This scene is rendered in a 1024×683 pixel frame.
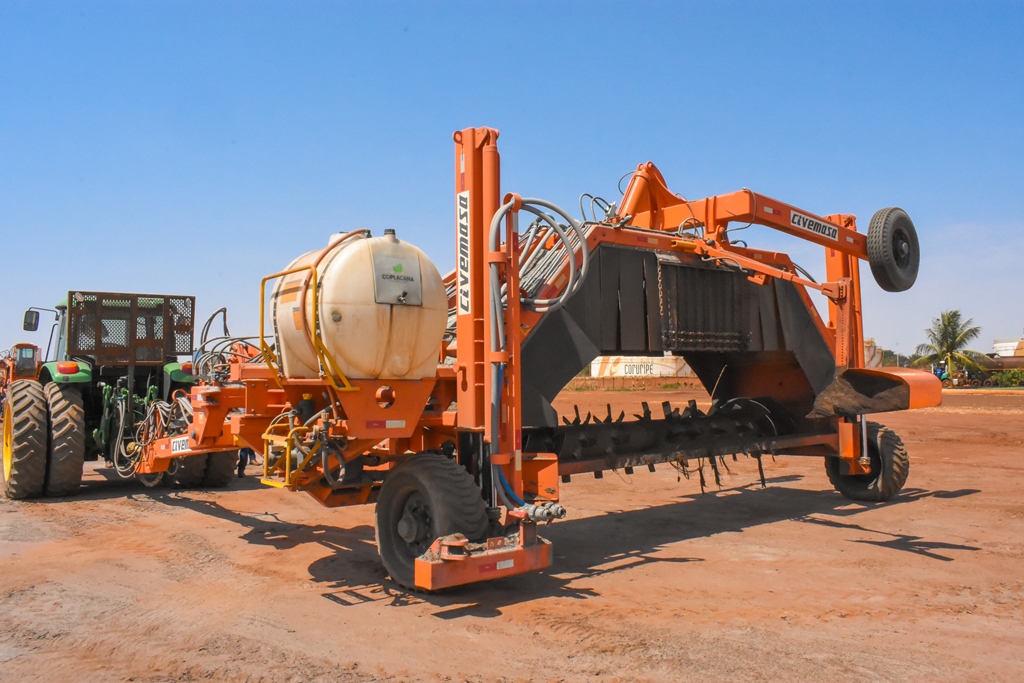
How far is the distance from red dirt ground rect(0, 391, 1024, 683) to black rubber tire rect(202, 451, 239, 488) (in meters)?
1.11

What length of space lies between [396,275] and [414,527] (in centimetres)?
176

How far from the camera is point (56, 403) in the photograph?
10.0 meters

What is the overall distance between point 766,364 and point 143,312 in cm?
806

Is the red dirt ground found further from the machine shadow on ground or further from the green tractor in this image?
the green tractor

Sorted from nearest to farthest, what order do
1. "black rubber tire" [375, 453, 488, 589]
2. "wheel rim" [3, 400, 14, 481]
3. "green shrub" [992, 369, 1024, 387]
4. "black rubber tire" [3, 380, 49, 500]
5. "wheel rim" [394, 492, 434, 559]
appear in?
"black rubber tire" [375, 453, 488, 589] → "wheel rim" [394, 492, 434, 559] → "black rubber tire" [3, 380, 49, 500] → "wheel rim" [3, 400, 14, 481] → "green shrub" [992, 369, 1024, 387]

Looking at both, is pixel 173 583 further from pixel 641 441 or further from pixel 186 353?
pixel 186 353

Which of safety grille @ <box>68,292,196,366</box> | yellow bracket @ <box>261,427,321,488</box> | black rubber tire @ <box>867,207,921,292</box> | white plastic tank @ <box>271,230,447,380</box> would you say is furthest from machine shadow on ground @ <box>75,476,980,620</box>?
black rubber tire @ <box>867,207,921,292</box>

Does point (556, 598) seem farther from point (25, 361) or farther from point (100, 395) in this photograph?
point (25, 361)

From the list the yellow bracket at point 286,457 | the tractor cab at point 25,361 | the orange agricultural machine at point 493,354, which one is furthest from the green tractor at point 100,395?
the tractor cab at point 25,361

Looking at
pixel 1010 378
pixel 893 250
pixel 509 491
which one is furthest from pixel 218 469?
pixel 1010 378

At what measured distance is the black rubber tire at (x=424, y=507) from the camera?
5.54 m

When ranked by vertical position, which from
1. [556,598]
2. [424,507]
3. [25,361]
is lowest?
[556,598]

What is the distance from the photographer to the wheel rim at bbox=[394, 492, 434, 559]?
5.76 m

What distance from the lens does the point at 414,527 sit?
5.76 metres
